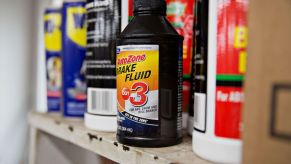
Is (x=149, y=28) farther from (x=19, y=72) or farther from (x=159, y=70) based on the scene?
(x=19, y=72)

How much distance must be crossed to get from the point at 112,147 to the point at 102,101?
0.08 metres

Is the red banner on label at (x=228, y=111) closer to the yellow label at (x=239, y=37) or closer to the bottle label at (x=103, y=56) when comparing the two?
the yellow label at (x=239, y=37)

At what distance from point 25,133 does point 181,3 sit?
62cm

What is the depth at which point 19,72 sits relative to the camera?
0.90 meters

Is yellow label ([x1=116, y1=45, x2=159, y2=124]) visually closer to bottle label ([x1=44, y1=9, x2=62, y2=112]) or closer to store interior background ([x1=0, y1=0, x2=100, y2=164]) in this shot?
bottle label ([x1=44, y1=9, x2=62, y2=112])

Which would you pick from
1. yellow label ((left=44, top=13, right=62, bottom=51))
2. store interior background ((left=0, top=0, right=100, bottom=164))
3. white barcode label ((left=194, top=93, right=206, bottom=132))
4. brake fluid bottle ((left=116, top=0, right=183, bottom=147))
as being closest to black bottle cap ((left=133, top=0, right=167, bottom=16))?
brake fluid bottle ((left=116, top=0, right=183, bottom=147))

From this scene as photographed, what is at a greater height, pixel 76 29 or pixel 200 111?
pixel 76 29

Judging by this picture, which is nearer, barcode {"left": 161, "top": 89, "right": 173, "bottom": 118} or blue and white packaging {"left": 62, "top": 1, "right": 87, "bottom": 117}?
barcode {"left": 161, "top": 89, "right": 173, "bottom": 118}

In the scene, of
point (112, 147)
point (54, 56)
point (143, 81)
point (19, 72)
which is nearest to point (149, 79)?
point (143, 81)

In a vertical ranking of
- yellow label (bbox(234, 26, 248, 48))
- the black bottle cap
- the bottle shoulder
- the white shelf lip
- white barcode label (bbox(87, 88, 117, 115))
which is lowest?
the white shelf lip

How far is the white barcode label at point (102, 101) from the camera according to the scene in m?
0.47

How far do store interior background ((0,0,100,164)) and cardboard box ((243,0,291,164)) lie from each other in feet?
2.49

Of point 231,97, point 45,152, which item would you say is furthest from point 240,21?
point 45,152

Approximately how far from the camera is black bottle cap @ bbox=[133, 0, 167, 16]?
15.6 inches
